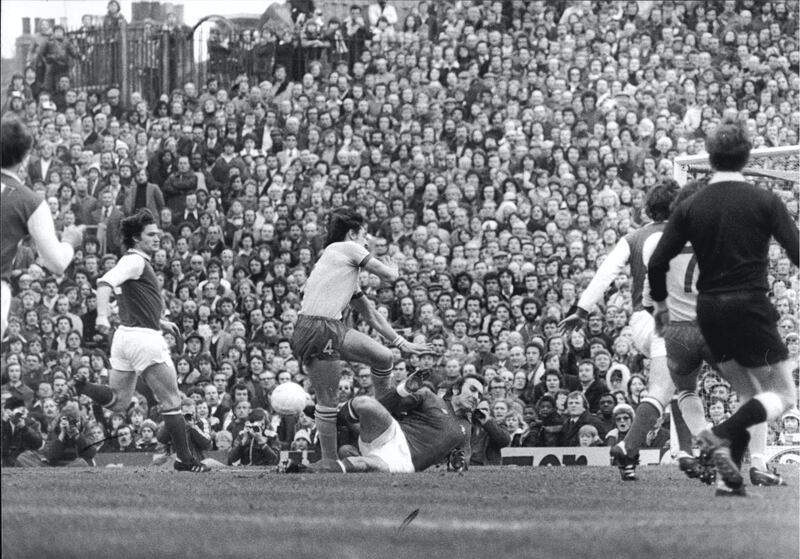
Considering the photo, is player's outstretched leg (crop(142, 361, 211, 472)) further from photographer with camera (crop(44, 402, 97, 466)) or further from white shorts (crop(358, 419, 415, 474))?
photographer with camera (crop(44, 402, 97, 466))

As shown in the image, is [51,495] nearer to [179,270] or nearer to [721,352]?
[721,352]

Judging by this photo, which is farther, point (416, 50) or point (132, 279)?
point (416, 50)

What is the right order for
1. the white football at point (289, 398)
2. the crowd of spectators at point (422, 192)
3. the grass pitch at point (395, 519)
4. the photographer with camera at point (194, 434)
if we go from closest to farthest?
the grass pitch at point (395, 519), the white football at point (289, 398), the photographer with camera at point (194, 434), the crowd of spectators at point (422, 192)

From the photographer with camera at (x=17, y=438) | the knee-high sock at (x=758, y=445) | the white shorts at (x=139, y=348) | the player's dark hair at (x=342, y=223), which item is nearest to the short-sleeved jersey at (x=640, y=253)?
the knee-high sock at (x=758, y=445)

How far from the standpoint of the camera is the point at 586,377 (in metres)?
16.0

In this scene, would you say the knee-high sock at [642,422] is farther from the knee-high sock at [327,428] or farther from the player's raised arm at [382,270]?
the knee-high sock at [327,428]

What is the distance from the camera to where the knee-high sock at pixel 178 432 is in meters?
11.8

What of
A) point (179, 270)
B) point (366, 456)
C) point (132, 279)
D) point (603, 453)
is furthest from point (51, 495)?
point (179, 270)

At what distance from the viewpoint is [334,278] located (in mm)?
11469

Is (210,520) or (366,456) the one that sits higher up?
(210,520)

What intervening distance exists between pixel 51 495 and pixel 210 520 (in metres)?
2.16

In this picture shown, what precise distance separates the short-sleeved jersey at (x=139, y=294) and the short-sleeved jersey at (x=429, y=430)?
7.99 ft

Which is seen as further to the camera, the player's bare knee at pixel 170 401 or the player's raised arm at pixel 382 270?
the player's bare knee at pixel 170 401

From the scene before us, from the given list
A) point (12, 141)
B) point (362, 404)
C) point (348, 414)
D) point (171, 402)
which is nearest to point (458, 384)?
point (348, 414)
